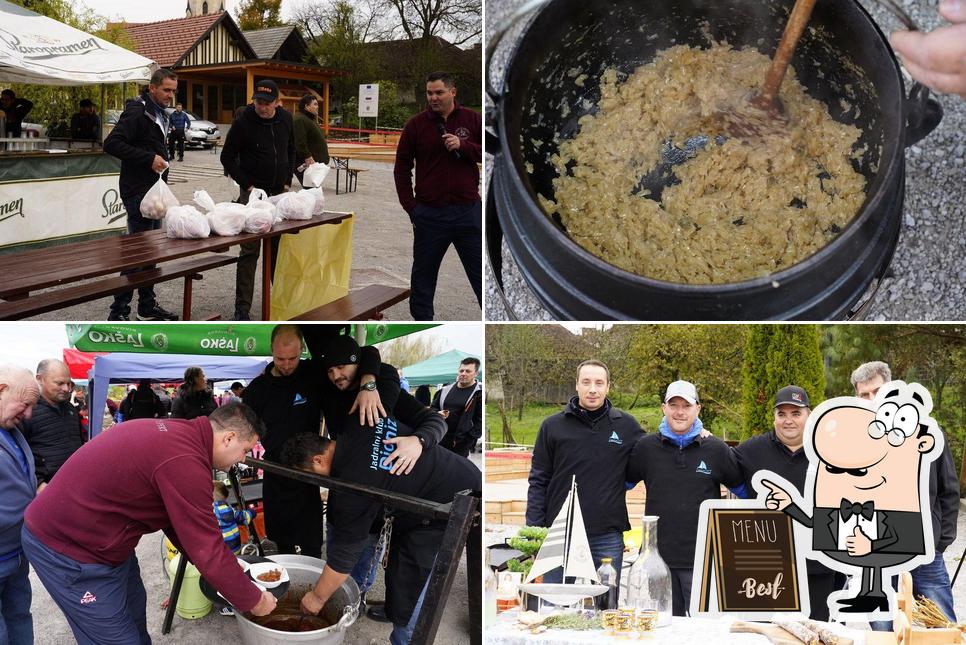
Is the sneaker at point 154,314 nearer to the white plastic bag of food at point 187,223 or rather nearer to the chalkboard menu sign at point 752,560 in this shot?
the white plastic bag of food at point 187,223

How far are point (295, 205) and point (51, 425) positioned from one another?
4.61ft

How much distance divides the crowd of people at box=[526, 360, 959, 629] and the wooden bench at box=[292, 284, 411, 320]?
3.35ft

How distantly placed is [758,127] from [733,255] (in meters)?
0.44

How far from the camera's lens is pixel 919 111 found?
178 centimetres

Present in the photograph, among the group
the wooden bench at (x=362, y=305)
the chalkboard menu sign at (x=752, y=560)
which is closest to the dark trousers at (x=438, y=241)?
the wooden bench at (x=362, y=305)

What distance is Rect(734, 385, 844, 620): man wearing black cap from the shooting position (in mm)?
2229

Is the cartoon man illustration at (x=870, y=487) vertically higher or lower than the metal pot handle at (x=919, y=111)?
lower

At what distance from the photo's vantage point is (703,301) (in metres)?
1.66

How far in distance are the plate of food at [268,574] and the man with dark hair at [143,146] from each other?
52.3 inches

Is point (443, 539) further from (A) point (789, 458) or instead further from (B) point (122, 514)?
(A) point (789, 458)

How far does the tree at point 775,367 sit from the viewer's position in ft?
7.19

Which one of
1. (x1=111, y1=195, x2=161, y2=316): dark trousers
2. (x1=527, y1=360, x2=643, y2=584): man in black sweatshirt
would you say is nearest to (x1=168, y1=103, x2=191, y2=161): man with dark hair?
(x1=111, y1=195, x2=161, y2=316): dark trousers

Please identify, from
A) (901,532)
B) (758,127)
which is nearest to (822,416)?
(901,532)

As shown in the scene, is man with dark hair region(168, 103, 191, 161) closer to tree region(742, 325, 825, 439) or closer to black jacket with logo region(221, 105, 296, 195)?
black jacket with logo region(221, 105, 296, 195)
